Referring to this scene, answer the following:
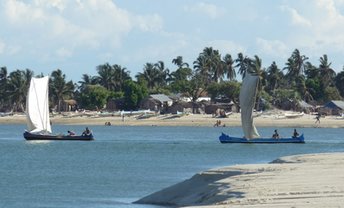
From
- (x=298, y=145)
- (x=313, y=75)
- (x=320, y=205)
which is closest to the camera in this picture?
(x=320, y=205)

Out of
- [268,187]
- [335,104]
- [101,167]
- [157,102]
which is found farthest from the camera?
[157,102]

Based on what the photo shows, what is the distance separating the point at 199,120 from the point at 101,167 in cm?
10189

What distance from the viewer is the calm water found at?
41625 mm

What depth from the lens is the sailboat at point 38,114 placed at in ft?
322

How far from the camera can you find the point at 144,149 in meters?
88.4

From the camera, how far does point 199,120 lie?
163625mm

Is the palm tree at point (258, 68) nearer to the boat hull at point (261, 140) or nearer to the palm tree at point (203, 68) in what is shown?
the palm tree at point (203, 68)

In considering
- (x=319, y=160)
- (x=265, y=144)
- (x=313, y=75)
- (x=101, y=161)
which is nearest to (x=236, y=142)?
(x=265, y=144)

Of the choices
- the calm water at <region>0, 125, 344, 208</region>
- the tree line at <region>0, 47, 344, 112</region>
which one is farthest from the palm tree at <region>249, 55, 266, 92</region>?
the calm water at <region>0, 125, 344, 208</region>

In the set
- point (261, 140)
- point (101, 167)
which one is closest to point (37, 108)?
point (261, 140)

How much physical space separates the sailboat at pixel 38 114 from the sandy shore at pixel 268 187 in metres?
59.0

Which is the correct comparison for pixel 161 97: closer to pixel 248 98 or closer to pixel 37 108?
pixel 37 108

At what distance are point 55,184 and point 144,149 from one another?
132ft

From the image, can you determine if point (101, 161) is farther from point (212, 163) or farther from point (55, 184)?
point (55, 184)
